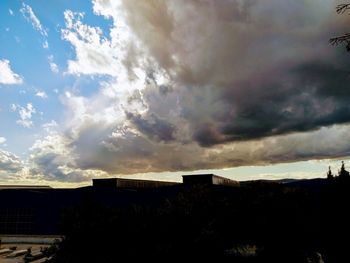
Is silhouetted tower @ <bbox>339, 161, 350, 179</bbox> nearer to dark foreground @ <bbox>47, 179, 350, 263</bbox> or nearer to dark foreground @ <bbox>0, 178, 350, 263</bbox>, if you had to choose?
dark foreground @ <bbox>0, 178, 350, 263</bbox>

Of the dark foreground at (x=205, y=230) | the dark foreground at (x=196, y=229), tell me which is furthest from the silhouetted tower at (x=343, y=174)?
the dark foreground at (x=196, y=229)

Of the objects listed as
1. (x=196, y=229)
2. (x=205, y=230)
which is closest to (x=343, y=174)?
(x=205, y=230)

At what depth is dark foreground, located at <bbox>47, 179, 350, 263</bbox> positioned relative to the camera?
66.9 feet

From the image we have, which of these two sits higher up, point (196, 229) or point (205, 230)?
point (196, 229)

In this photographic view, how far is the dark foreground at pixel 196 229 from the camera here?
20.4 m

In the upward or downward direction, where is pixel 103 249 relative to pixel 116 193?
downward

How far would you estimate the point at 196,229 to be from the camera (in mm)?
22219

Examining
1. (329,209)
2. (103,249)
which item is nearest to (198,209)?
(103,249)

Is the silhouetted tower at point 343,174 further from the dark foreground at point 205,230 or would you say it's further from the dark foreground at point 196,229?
the dark foreground at point 196,229

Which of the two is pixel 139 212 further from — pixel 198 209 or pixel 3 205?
pixel 3 205

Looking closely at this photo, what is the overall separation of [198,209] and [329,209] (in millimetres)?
26257

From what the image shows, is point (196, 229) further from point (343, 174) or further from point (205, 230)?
point (343, 174)

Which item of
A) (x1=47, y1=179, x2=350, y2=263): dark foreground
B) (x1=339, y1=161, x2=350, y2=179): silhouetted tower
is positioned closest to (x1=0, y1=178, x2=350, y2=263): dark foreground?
(x1=47, y1=179, x2=350, y2=263): dark foreground

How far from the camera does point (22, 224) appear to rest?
5722cm
